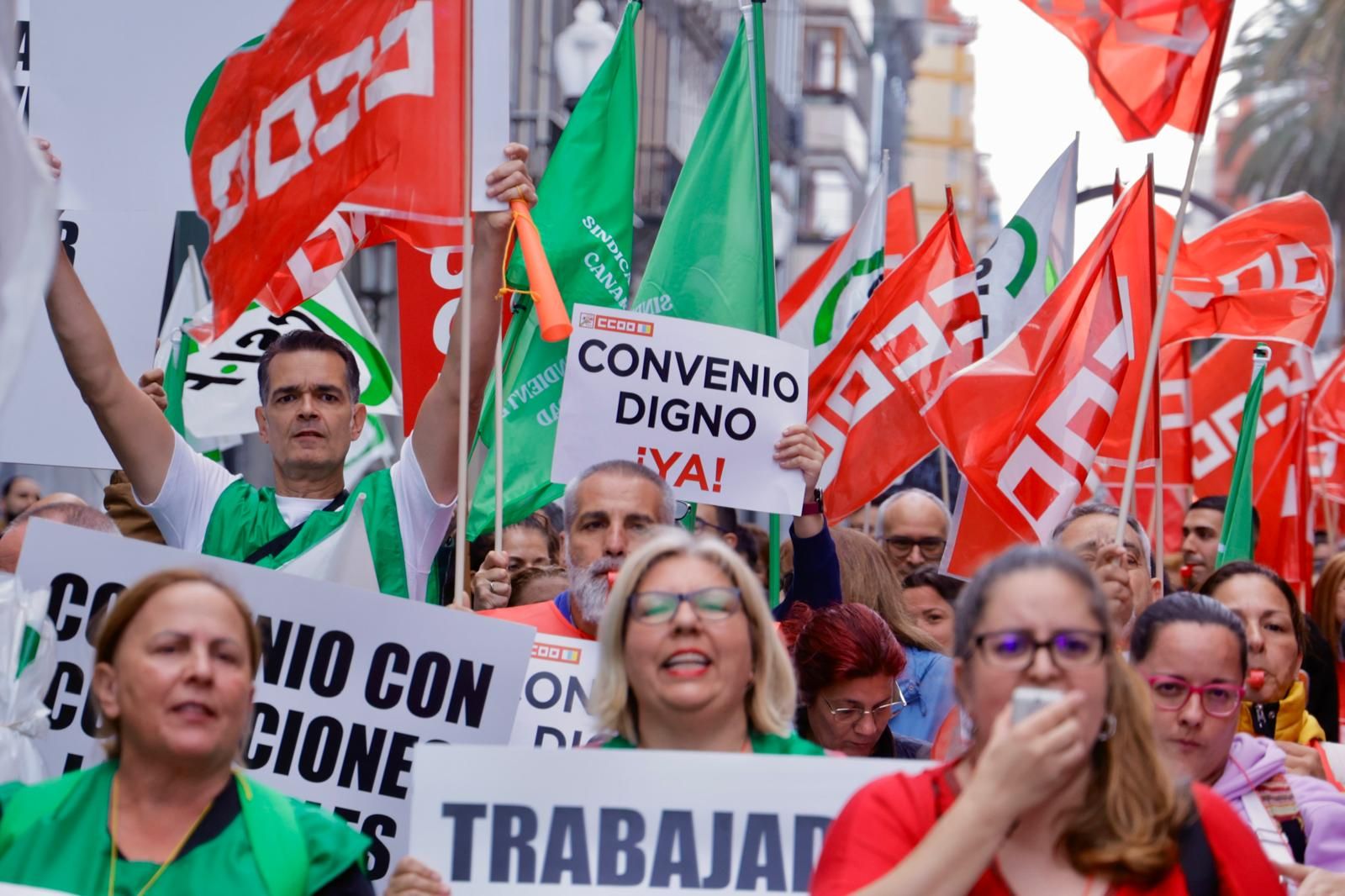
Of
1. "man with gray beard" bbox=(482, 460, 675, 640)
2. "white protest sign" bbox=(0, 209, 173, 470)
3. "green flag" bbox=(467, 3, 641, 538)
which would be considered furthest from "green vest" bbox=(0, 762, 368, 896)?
"green flag" bbox=(467, 3, 641, 538)

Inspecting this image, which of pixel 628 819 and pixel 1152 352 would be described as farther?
pixel 1152 352

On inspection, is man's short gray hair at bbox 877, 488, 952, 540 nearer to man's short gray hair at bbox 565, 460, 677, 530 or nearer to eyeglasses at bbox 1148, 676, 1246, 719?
man's short gray hair at bbox 565, 460, 677, 530

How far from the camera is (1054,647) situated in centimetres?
280

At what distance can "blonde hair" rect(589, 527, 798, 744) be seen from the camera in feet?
11.4

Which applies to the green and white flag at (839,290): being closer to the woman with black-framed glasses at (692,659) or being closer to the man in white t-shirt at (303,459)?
the man in white t-shirt at (303,459)

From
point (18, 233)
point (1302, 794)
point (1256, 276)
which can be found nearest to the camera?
point (18, 233)

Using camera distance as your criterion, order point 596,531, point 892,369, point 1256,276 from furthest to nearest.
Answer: point 1256,276 < point 892,369 < point 596,531

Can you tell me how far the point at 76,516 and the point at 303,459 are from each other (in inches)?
45.6

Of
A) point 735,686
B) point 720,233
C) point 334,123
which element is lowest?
point 735,686

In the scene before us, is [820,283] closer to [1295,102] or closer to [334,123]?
[334,123]

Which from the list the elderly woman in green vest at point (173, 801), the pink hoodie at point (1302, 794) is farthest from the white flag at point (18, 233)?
the pink hoodie at point (1302, 794)

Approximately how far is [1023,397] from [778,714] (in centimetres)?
308

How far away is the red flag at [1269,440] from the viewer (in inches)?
336

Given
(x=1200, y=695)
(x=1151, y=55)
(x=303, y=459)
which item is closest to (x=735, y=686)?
(x=1200, y=695)
